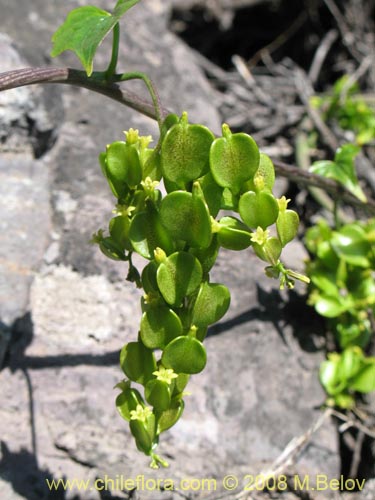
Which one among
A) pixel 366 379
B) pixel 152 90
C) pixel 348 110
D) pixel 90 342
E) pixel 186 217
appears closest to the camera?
pixel 186 217

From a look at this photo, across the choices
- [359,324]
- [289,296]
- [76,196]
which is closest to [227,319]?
[289,296]

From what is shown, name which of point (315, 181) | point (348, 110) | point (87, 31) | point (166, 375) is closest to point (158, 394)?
point (166, 375)

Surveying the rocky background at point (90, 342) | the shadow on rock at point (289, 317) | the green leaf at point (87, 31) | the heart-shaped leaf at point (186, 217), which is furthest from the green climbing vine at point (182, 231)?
the shadow on rock at point (289, 317)

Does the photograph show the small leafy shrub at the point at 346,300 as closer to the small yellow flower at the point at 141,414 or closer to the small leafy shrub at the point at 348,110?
the small leafy shrub at the point at 348,110

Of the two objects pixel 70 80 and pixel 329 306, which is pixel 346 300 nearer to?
pixel 329 306

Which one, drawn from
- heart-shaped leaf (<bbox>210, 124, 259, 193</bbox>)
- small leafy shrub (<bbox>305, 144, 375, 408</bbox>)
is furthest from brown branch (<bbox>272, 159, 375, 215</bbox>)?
heart-shaped leaf (<bbox>210, 124, 259, 193</bbox>)

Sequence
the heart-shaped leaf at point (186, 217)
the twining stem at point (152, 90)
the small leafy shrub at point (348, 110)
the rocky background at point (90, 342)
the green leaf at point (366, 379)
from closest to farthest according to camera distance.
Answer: the heart-shaped leaf at point (186, 217), the twining stem at point (152, 90), the rocky background at point (90, 342), the green leaf at point (366, 379), the small leafy shrub at point (348, 110)
